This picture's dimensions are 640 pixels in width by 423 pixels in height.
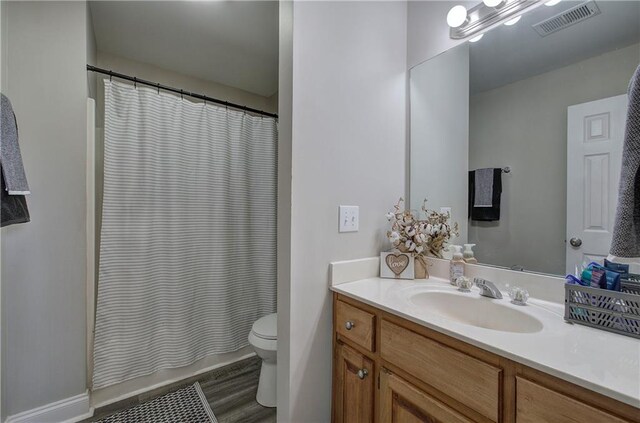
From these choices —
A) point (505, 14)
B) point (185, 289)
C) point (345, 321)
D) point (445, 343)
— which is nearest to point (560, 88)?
point (505, 14)

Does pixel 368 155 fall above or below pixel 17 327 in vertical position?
above

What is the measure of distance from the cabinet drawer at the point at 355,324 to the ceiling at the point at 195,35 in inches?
72.2

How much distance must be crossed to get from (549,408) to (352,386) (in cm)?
68

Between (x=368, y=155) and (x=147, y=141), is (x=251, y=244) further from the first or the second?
(x=368, y=155)

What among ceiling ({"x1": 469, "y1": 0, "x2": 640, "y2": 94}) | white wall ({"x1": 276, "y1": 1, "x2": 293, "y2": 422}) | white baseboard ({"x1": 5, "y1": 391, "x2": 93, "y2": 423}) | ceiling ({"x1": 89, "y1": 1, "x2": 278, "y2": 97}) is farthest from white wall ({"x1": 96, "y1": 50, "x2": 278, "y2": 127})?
ceiling ({"x1": 469, "y1": 0, "x2": 640, "y2": 94})

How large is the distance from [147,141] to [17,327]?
1.20 meters

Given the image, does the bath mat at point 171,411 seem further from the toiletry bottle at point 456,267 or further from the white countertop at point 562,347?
the toiletry bottle at point 456,267

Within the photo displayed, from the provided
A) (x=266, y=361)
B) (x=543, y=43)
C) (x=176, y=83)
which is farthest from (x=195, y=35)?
(x=266, y=361)

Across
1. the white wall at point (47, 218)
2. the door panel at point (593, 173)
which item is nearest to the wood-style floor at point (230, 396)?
the white wall at point (47, 218)

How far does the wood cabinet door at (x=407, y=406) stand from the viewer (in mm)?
753

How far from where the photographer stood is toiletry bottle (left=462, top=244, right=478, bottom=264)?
4.02 feet

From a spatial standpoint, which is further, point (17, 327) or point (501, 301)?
point (17, 327)

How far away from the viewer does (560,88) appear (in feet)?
3.37

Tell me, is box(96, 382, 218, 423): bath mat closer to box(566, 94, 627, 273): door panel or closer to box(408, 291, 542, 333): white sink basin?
box(408, 291, 542, 333): white sink basin
